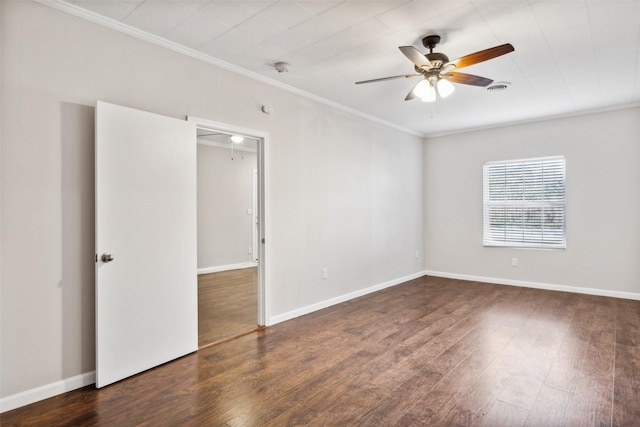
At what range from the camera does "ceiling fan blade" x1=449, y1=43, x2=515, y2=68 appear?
2.33 meters

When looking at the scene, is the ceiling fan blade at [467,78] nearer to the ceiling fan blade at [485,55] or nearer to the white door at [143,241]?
the ceiling fan blade at [485,55]

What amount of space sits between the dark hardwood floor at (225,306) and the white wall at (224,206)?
566mm

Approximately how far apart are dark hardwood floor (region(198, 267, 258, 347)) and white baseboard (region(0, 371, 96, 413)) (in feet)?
2.99

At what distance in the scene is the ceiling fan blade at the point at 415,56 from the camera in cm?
239

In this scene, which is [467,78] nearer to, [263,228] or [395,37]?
[395,37]

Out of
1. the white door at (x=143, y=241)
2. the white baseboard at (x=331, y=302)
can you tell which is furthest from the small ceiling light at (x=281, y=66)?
the white baseboard at (x=331, y=302)

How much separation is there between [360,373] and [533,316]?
2527mm

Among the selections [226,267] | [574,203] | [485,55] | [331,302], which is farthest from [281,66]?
[226,267]

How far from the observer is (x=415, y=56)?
2.53 meters

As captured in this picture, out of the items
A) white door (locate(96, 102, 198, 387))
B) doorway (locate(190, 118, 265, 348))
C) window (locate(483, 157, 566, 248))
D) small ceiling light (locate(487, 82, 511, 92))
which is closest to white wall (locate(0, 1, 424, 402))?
white door (locate(96, 102, 198, 387))

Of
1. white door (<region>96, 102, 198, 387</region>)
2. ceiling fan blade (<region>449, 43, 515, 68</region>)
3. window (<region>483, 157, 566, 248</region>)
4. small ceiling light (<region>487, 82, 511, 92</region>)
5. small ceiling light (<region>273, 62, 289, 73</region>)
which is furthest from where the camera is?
window (<region>483, 157, 566, 248</region>)

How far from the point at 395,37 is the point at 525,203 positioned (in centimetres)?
405

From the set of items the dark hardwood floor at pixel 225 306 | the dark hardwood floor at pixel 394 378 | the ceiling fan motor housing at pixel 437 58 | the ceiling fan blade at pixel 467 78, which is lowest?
the dark hardwood floor at pixel 394 378

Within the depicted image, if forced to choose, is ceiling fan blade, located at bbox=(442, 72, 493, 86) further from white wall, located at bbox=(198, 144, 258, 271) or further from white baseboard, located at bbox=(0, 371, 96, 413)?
white wall, located at bbox=(198, 144, 258, 271)
